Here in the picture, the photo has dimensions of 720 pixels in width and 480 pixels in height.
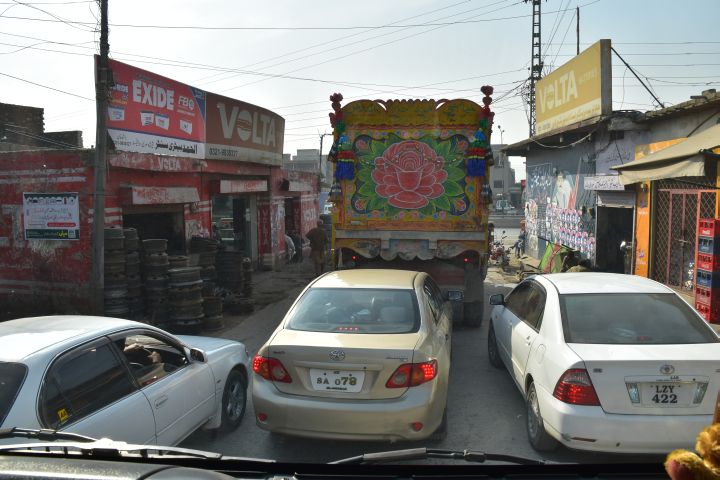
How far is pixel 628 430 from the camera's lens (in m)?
3.94

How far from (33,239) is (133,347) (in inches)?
298

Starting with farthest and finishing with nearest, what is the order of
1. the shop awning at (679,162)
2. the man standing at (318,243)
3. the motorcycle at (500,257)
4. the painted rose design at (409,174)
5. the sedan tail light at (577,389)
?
the motorcycle at (500,257) → the man standing at (318,243) → the painted rose design at (409,174) → the shop awning at (679,162) → the sedan tail light at (577,389)

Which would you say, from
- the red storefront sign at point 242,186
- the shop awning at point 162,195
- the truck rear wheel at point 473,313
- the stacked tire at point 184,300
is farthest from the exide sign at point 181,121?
the truck rear wheel at point 473,313

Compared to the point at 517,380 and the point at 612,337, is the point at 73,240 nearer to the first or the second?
the point at 517,380

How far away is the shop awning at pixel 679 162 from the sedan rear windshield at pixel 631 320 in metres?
2.47

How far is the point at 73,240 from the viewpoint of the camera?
10.5m

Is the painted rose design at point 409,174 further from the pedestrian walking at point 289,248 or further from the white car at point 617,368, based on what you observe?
the pedestrian walking at point 289,248

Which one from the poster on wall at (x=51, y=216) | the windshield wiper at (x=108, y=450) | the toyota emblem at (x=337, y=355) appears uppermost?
the poster on wall at (x=51, y=216)

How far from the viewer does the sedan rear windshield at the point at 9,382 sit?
3.09 metres

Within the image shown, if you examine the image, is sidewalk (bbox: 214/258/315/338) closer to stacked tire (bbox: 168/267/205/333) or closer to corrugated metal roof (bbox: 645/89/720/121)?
stacked tire (bbox: 168/267/205/333)

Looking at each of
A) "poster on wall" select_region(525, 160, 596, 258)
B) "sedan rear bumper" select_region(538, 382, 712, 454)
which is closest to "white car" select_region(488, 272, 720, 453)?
"sedan rear bumper" select_region(538, 382, 712, 454)

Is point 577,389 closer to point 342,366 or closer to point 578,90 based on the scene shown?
point 342,366

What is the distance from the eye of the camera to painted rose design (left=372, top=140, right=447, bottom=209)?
9.66 m

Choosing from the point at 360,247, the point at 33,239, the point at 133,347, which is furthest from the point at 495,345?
the point at 33,239
